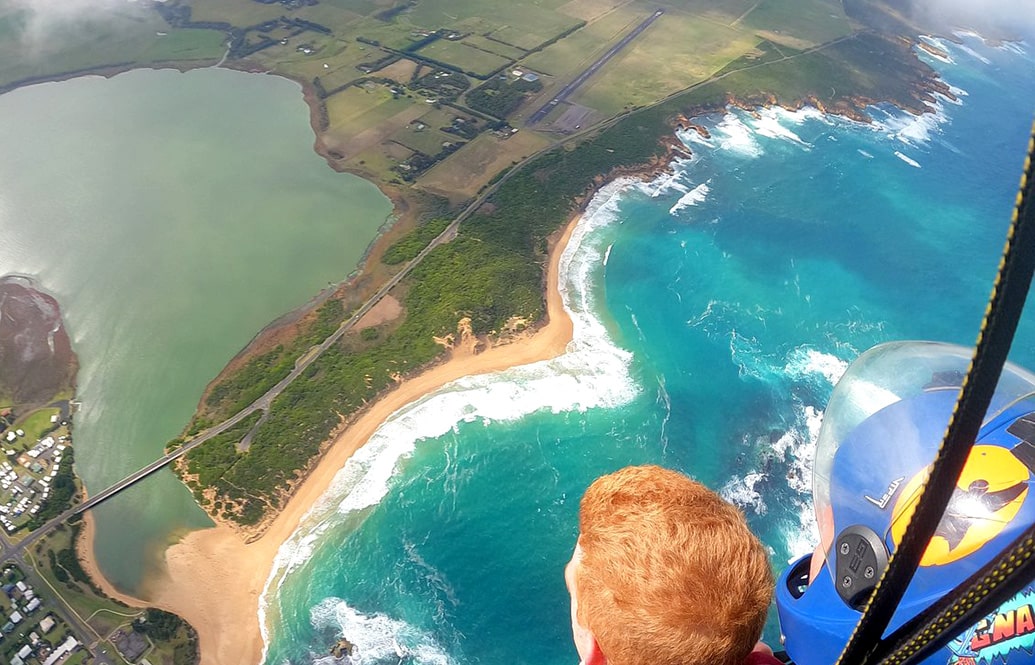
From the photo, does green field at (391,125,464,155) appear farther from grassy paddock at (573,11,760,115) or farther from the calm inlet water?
grassy paddock at (573,11,760,115)

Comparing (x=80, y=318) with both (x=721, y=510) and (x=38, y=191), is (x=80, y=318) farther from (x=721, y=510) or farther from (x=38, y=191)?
(x=721, y=510)

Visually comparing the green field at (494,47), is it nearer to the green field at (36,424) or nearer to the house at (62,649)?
the green field at (36,424)

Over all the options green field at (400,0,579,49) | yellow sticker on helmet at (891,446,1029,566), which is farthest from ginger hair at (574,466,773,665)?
green field at (400,0,579,49)

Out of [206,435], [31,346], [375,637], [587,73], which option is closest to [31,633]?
[206,435]

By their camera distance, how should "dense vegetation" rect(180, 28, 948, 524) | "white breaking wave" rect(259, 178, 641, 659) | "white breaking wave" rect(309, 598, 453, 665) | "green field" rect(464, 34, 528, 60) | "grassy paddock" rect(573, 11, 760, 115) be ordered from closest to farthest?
"white breaking wave" rect(309, 598, 453, 665)
"white breaking wave" rect(259, 178, 641, 659)
"dense vegetation" rect(180, 28, 948, 524)
"grassy paddock" rect(573, 11, 760, 115)
"green field" rect(464, 34, 528, 60)

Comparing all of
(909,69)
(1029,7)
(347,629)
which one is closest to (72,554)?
(347,629)

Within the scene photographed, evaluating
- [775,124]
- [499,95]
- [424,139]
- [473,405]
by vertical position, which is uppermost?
[499,95]

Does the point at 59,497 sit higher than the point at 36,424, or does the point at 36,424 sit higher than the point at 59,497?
the point at 36,424

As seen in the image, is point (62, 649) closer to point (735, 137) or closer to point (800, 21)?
point (735, 137)
